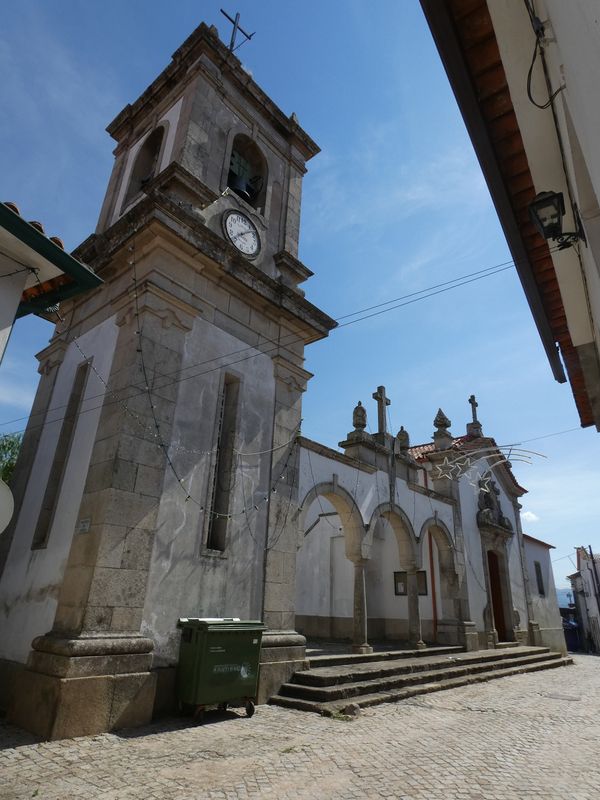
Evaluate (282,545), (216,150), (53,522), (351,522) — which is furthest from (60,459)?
(351,522)

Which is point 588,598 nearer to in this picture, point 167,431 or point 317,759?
point 317,759

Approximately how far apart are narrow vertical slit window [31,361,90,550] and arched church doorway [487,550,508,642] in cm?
1566

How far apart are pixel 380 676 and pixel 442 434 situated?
10051 mm

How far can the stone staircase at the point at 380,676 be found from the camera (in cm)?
720

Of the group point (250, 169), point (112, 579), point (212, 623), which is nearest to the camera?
point (112, 579)

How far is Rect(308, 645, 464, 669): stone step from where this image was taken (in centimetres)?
916

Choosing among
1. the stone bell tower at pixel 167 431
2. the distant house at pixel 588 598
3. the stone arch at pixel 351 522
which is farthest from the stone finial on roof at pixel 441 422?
the distant house at pixel 588 598

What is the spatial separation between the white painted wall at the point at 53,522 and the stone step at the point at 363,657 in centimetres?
468

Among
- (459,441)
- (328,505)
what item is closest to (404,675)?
(328,505)

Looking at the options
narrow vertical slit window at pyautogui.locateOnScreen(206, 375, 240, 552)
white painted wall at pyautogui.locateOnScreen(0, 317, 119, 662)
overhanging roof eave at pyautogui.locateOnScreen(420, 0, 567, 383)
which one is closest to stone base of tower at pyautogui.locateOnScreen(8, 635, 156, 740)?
white painted wall at pyautogui.locateOnScreen(0, 317, 119, 662)

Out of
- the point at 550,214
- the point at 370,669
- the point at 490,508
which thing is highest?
the point at 490,508

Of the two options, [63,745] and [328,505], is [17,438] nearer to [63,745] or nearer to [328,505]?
[328,505]

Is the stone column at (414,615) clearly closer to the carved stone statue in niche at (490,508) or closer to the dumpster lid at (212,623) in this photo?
the carved stone statue in niche at (490,508)

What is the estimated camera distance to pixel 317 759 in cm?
486
